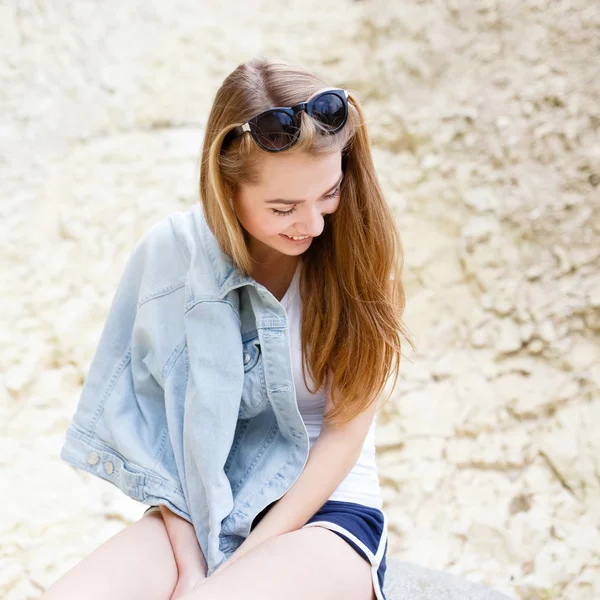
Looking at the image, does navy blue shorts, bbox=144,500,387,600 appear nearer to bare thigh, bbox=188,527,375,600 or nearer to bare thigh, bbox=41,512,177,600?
bare thigh, bbox=188,527,375,600

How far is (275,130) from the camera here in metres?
1.13

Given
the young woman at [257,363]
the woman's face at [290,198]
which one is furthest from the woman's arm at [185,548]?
the woman's face at [290,198]

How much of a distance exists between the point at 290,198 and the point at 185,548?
61 centimetres

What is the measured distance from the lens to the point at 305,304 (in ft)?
4.31

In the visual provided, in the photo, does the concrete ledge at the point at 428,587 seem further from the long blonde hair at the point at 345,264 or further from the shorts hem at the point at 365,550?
the long blonde hair at the point at 345,264

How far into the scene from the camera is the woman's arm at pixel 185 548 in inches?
48.3

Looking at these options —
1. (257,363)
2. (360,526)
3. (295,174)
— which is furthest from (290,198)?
(360,526)

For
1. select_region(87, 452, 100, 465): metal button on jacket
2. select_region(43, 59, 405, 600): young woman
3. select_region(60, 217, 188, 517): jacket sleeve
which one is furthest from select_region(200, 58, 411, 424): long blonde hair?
select_region(87, 452, 100, 465): metal button on jacket

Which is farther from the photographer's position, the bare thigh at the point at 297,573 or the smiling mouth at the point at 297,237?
the smiling mouth at the point at 297,237

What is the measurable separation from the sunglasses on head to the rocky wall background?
4.26 ft

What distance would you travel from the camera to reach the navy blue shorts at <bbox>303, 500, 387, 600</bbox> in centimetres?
120

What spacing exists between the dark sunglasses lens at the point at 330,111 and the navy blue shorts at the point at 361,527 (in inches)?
25.2

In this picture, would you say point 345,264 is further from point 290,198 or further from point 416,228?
point 416,228

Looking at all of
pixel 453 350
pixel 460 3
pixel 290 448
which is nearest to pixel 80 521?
pixel 290 448
